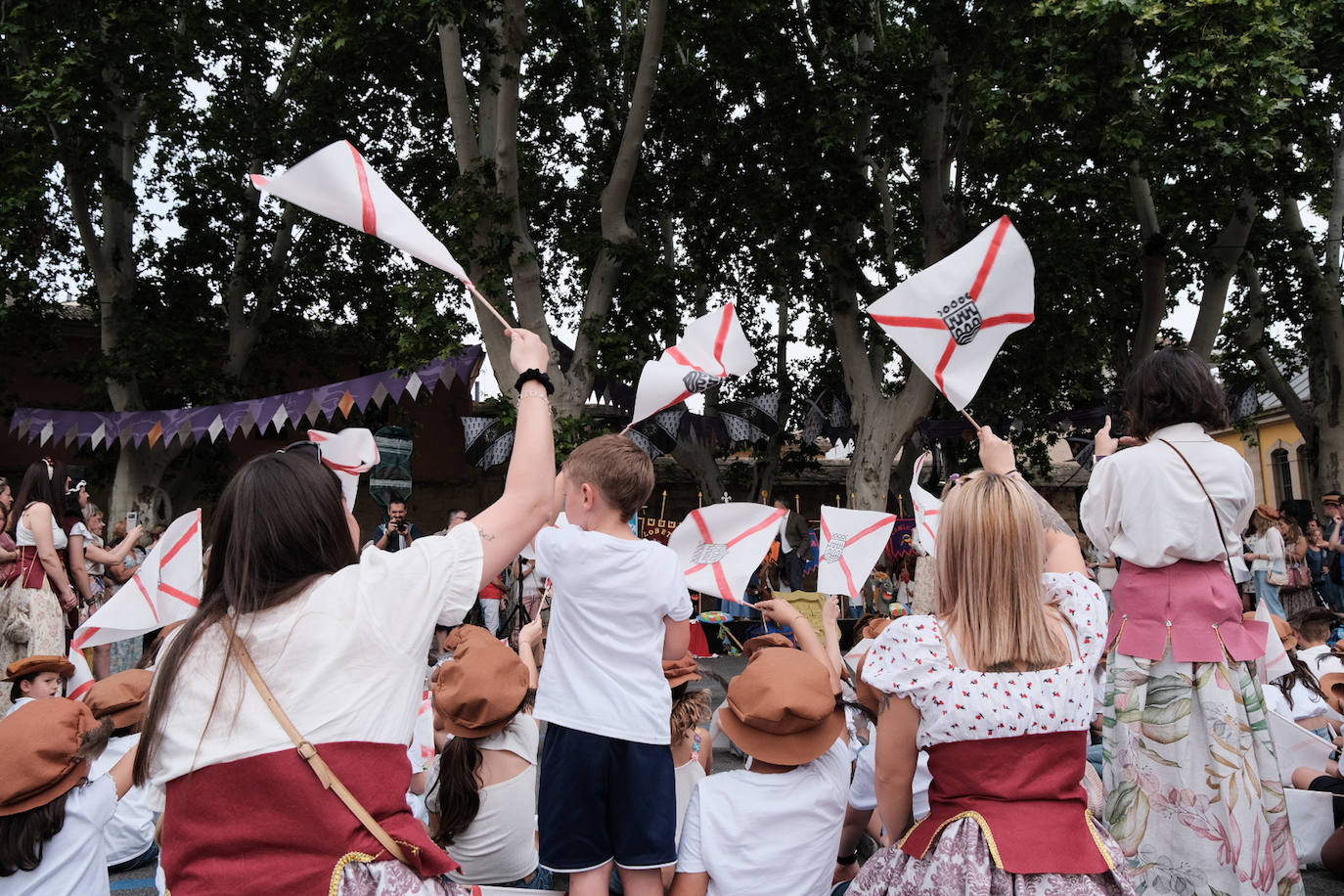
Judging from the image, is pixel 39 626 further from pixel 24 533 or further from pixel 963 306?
pixel 963 306

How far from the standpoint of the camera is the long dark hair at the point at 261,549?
1.53 metres

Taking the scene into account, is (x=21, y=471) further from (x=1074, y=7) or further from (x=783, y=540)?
(x=1074, y=7)

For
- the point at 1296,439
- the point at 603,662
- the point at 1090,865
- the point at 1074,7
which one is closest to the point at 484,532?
the point at 603,662

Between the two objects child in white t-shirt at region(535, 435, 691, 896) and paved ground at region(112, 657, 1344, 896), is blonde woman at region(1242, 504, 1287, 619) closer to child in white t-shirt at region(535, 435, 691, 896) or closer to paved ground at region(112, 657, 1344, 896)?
paved ground at region(112, 657, 1344, 896)

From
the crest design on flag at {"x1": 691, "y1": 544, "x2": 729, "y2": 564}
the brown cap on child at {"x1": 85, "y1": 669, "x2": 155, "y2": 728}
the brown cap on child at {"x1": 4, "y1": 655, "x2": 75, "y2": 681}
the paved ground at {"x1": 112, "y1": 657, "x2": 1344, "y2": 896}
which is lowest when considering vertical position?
the paved ground at {"x1": 112, "y1": 657, "x2": 1344, "y2": 896}

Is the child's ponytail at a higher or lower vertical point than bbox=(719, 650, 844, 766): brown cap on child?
lower

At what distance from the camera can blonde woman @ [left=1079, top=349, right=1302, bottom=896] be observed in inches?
103

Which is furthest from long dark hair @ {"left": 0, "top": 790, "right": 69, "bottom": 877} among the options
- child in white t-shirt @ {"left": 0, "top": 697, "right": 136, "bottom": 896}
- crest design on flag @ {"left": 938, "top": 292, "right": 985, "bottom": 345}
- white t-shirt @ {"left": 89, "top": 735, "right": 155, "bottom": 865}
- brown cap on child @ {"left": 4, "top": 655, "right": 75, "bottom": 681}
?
crest design on flag @ {"left": 938, "top": 292, "right": 985, "bottom": 345}

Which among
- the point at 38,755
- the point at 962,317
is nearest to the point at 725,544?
the point at 962,317

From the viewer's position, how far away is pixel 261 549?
5.09 feet

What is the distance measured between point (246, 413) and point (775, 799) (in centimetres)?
1206

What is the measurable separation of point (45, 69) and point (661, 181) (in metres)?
7.59

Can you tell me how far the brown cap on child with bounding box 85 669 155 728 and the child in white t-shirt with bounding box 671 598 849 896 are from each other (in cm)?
240

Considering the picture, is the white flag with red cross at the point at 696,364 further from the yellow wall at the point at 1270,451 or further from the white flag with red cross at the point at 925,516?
the yellow wall at the point at 1270,451
